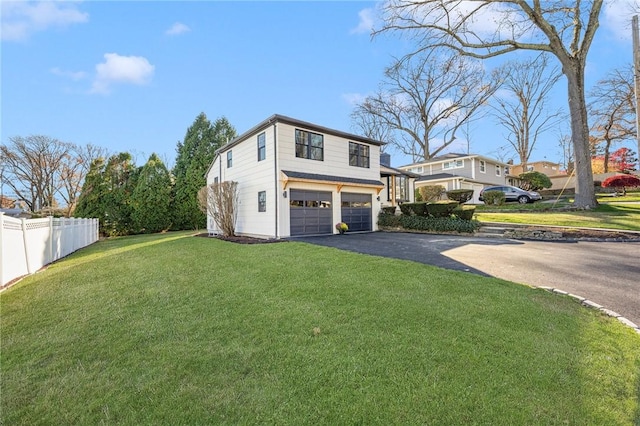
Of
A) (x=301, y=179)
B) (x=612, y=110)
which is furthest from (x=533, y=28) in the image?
(x=612, y=110)

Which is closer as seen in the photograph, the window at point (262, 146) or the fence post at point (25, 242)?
the fence post at point (25, 242)

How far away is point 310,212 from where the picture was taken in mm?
13492


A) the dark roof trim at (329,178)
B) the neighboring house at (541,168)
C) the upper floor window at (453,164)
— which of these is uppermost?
the neighboring house at (541,168)

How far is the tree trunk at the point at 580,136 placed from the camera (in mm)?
14797

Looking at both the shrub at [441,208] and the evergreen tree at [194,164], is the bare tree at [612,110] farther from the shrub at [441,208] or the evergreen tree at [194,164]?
the evergreen tree at [194,164]

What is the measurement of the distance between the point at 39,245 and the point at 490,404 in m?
11.4

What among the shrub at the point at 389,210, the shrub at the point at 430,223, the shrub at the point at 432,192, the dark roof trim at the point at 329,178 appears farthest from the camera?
the shrub at the point at 432,192

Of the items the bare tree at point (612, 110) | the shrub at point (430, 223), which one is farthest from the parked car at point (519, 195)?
the shrub at point (430, 223)

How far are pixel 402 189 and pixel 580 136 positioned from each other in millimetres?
9785

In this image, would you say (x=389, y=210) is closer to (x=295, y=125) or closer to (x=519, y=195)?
(x=295, y=125)

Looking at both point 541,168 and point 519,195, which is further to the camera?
point 541,168

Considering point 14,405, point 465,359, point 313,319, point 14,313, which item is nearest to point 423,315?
point 465,359

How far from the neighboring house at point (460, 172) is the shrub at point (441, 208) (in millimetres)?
13634

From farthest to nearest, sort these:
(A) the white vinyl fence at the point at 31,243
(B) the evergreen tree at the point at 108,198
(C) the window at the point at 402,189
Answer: (B) the evergreen tree at the point at 108,198 < (C) the window at the point at 402,189 < (A) the white vinyl fence at the point at 31,243
